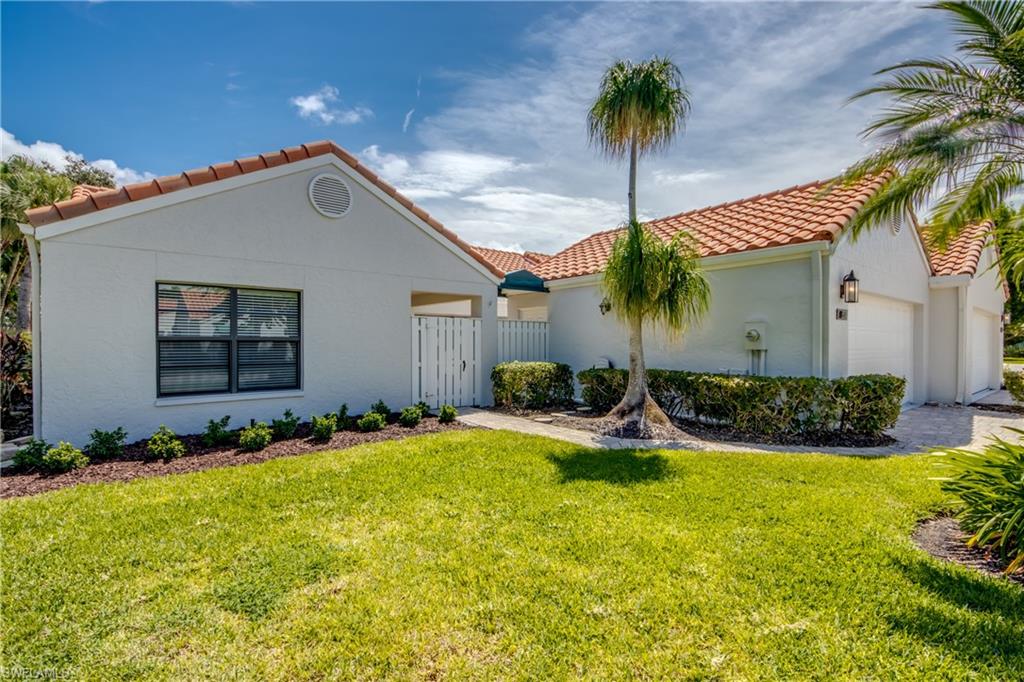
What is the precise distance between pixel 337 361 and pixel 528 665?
888 cm

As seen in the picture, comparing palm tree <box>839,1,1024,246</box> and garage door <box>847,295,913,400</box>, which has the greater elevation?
palm tree <box>839,1,1024,246</box>

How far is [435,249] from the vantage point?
40.8ft

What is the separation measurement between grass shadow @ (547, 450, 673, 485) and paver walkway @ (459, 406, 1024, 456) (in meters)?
0.74

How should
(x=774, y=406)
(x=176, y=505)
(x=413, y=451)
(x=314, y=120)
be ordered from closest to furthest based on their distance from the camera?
(x=176, y=505)
(x=413, y=451)
(x=774, y=406)
(x=314, y=120)

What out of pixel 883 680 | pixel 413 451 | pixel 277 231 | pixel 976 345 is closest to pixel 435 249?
pixel 277 231

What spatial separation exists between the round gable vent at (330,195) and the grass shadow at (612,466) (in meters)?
7.33

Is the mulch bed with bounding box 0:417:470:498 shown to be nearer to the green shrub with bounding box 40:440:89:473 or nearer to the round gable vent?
the green shrub with bounding box 40:440:89:473

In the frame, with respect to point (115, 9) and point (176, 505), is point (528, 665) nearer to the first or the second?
point (176, 505)

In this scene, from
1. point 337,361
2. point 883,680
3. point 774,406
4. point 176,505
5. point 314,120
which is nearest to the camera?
point 883,680

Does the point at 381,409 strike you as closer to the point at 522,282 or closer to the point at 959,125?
the point at 522,282

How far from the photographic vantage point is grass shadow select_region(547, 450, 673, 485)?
670 cm

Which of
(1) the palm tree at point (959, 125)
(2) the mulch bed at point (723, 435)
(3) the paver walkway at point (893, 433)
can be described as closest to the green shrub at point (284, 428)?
(3) the paver walkway at point (893, 433)

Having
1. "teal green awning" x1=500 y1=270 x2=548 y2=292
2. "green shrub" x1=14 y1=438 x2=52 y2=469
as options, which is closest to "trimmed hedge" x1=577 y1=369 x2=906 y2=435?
"teal green awning" x1=500 y1=270 x2=548 y2=292

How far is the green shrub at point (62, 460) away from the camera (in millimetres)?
A: 6750
